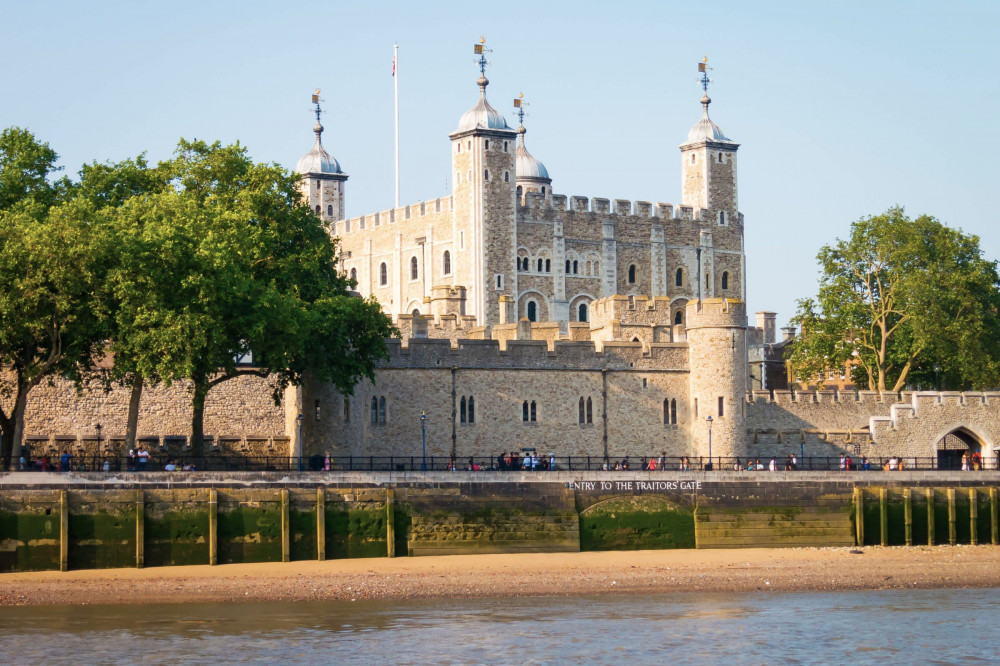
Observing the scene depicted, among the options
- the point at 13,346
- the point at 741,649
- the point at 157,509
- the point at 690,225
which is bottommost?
the point at 741,649

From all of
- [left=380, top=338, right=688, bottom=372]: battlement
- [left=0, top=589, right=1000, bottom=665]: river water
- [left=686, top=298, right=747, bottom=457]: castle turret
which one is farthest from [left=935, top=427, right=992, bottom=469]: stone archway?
[left=0, top=589, right=1000, bottom=665]: river water

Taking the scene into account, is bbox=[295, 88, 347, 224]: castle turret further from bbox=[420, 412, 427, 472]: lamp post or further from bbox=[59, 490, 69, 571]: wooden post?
bbox=[59, 490, 69, 571]: wooden post

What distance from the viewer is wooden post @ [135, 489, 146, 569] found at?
4219 centimetres

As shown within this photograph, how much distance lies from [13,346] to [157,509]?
5908 millimetres

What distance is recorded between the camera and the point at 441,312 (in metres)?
70.2

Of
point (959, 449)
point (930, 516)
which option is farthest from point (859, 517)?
point (959, 449)

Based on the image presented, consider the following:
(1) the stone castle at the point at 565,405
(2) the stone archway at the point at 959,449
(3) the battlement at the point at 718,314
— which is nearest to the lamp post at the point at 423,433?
(1) the stone castle at the point at 565,405

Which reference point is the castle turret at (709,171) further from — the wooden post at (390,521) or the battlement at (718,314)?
the wooden post at (390,521)

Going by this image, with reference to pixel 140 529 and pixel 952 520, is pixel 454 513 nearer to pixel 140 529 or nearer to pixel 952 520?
pixel 140 529

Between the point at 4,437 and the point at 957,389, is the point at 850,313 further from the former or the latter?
the point at 4,437

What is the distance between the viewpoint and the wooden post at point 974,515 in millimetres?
49013

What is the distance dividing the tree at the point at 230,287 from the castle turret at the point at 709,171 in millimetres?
45579

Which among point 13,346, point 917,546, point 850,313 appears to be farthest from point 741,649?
point 850,313

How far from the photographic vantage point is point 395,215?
94188 millimetres
